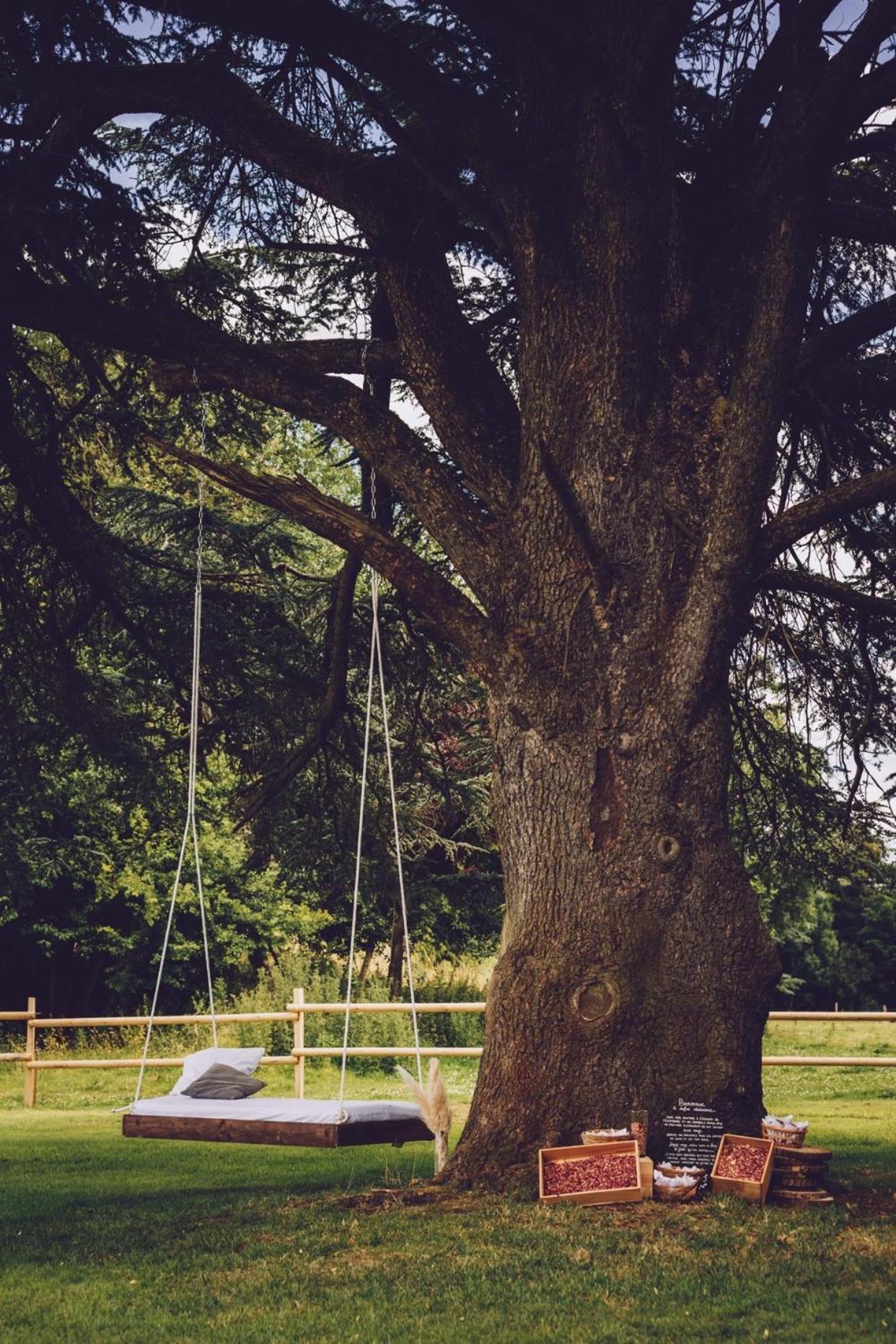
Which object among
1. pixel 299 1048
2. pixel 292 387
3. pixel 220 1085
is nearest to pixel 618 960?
pixel 220 1085

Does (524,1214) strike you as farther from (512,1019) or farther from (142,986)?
(142,986)

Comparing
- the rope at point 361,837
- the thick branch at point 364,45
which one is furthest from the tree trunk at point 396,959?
the thick branch at point 364,45

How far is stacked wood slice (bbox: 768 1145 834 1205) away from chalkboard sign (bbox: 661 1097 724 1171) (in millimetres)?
284

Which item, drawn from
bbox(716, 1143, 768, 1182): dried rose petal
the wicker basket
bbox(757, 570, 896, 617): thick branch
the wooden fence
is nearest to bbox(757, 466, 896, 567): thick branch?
bbox(757, 570, 896, 617): thick branch

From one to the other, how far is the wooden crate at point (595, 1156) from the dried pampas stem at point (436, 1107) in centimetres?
85

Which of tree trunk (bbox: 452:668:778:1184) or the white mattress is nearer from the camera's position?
tree trunk (bbox: 452:668:778:1184)

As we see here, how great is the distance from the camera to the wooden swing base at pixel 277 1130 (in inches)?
262

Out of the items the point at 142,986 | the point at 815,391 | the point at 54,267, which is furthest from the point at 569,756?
the point at 142,986

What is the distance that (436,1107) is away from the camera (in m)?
7.12

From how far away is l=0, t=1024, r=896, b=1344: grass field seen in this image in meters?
4.89

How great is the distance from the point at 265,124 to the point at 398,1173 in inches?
245

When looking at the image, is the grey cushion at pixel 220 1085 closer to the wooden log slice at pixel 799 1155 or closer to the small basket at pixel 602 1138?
the small basket at pixel 602 1138

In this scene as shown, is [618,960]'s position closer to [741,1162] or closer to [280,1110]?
[741,1162]

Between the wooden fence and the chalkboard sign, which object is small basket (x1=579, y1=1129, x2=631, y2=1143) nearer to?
the chalkboard sign
